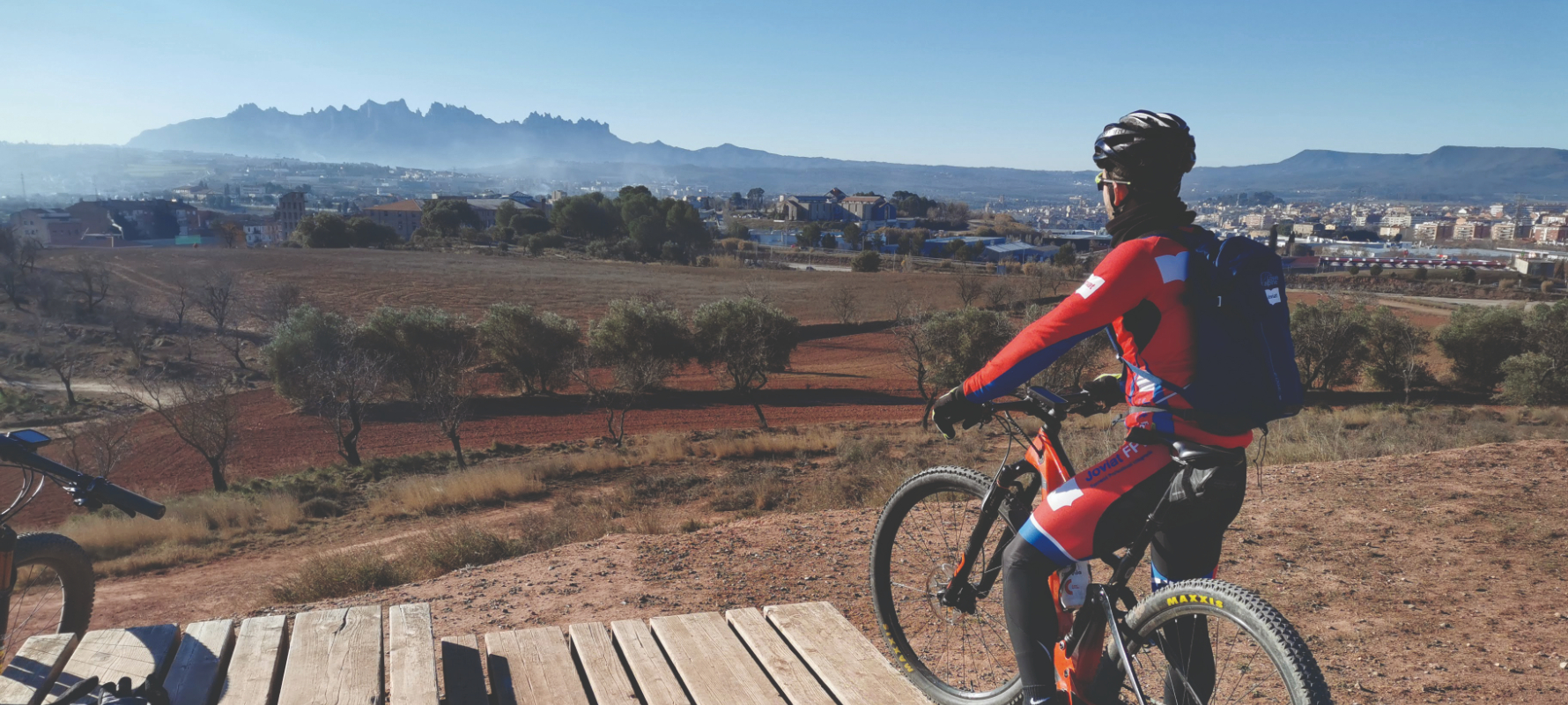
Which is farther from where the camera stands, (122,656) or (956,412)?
(122,656)

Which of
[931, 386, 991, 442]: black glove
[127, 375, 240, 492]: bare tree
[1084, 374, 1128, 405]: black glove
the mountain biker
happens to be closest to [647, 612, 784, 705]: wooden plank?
the mountain biker

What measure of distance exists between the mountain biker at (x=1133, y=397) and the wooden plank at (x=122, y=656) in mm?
2975

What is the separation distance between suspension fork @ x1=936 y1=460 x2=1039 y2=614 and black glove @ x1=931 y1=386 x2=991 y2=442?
23 centimetres

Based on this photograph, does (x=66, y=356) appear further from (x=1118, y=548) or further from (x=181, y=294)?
(x=1118, y=548)

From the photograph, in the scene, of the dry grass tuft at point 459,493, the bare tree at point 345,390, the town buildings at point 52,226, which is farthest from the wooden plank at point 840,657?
the town buildings at point 52,226

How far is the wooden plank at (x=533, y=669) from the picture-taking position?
10.7ft

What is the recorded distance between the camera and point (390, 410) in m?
29.0

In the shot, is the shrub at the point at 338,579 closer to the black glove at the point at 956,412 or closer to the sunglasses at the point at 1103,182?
the black glove at the point at 956,412

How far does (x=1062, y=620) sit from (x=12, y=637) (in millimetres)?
4187

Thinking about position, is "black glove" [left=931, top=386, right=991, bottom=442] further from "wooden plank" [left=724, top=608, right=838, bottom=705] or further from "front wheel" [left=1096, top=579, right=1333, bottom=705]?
"wooden plank" [left=724, top=608, right=838, bottom=705]

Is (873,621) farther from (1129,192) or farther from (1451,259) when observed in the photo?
(1451,259)

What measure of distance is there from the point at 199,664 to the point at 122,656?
354 millimetres

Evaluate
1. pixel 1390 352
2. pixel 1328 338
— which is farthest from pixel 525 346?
pixel 1390 352

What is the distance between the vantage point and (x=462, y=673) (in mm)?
3396
